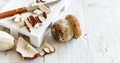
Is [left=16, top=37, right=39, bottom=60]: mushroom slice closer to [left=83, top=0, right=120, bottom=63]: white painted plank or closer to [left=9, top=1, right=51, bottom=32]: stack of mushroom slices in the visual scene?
[left=9, top=1, right=51, bottom=32]: stack of mushroom slices

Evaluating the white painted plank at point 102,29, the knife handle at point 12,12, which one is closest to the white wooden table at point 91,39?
the white painted plank at point 102,29

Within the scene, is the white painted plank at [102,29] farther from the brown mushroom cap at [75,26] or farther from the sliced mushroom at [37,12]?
the sliced mushroom at [37,12]

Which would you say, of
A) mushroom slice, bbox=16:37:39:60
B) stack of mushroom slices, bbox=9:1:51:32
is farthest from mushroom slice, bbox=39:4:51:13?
mushroom slice, bbox=16:37:39:60

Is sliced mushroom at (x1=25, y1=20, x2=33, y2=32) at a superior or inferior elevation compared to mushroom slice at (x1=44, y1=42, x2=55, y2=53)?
superior

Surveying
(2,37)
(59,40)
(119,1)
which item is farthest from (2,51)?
(119,1)

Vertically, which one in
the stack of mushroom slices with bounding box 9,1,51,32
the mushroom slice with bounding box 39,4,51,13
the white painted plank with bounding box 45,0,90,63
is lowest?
the white painted plank with bounding box 45,0,90,63

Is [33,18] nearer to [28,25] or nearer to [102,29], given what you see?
[28,25]
